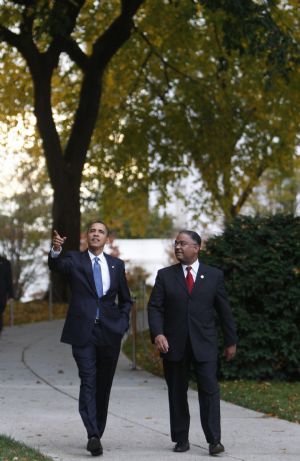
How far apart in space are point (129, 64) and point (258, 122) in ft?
13.1

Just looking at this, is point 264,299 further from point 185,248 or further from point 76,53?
point 76,53

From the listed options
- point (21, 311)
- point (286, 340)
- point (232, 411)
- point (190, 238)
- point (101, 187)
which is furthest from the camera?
point (101, 187)

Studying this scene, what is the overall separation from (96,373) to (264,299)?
4796 millimetres

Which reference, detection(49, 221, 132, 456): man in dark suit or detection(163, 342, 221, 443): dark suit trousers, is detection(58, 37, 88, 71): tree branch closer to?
detection(49, 221, 132, 456): man in dark suit

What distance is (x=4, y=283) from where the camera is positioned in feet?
57.9

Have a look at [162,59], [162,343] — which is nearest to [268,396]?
[162,343]

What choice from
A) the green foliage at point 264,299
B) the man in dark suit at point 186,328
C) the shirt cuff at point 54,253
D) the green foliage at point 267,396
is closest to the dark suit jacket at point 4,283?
the green foliage at point 264,299

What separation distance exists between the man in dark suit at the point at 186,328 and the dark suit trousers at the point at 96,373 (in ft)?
1.33

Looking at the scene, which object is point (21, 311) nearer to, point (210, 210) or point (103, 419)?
point (210, 210)

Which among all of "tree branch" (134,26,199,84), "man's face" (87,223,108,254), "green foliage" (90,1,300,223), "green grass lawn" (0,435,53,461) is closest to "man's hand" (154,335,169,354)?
→ "man's face" (87,223,108,254)

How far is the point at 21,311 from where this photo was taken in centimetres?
2731

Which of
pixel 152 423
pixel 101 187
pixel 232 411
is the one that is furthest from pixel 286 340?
pixel 101 187

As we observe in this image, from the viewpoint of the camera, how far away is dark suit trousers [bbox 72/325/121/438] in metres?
8.19

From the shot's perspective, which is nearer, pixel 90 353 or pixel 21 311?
pixel 90 353
